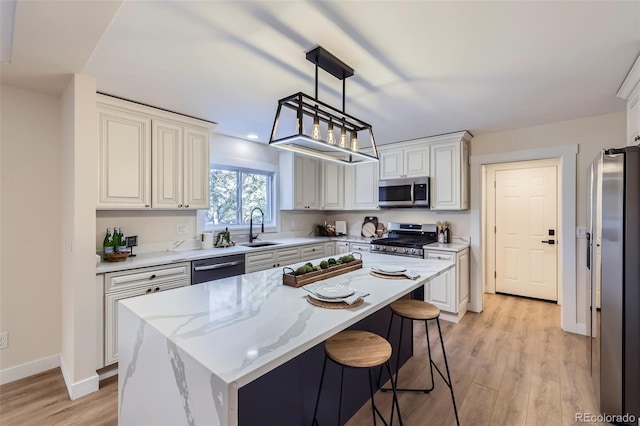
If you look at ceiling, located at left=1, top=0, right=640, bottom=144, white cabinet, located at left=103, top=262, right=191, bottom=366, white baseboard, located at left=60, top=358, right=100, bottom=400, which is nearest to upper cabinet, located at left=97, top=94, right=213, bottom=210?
ceiling, located at left=1, top=0, right=640, bottom=144

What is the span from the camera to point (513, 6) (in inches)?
56.8

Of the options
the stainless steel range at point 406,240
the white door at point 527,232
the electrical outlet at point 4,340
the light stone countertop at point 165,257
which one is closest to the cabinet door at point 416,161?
the stainless steel range at point 406,240

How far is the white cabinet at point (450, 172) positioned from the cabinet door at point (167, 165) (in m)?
3.12

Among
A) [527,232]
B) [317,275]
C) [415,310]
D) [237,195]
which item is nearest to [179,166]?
[237,195]

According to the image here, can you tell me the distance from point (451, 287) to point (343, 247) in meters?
1.60

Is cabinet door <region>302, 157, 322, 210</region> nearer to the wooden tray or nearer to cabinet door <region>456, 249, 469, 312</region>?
cabinet door <region>456, 249, 469, 312</region>

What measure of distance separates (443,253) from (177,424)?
10.4ft

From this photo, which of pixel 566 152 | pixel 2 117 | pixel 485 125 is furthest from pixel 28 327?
pixel 566 152

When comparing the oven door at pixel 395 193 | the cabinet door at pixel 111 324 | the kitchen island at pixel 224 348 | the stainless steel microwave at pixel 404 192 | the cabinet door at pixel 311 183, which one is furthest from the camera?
the cabinet door at pixel 311 183

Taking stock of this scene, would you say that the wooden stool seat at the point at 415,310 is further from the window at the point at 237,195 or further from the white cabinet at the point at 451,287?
the window at the point at 237,195

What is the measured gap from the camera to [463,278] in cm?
370

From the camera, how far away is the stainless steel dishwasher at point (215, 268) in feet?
9.24

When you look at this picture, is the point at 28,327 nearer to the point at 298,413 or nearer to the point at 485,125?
the point at 298,413

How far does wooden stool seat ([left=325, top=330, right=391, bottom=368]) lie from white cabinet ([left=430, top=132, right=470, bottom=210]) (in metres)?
2.71
